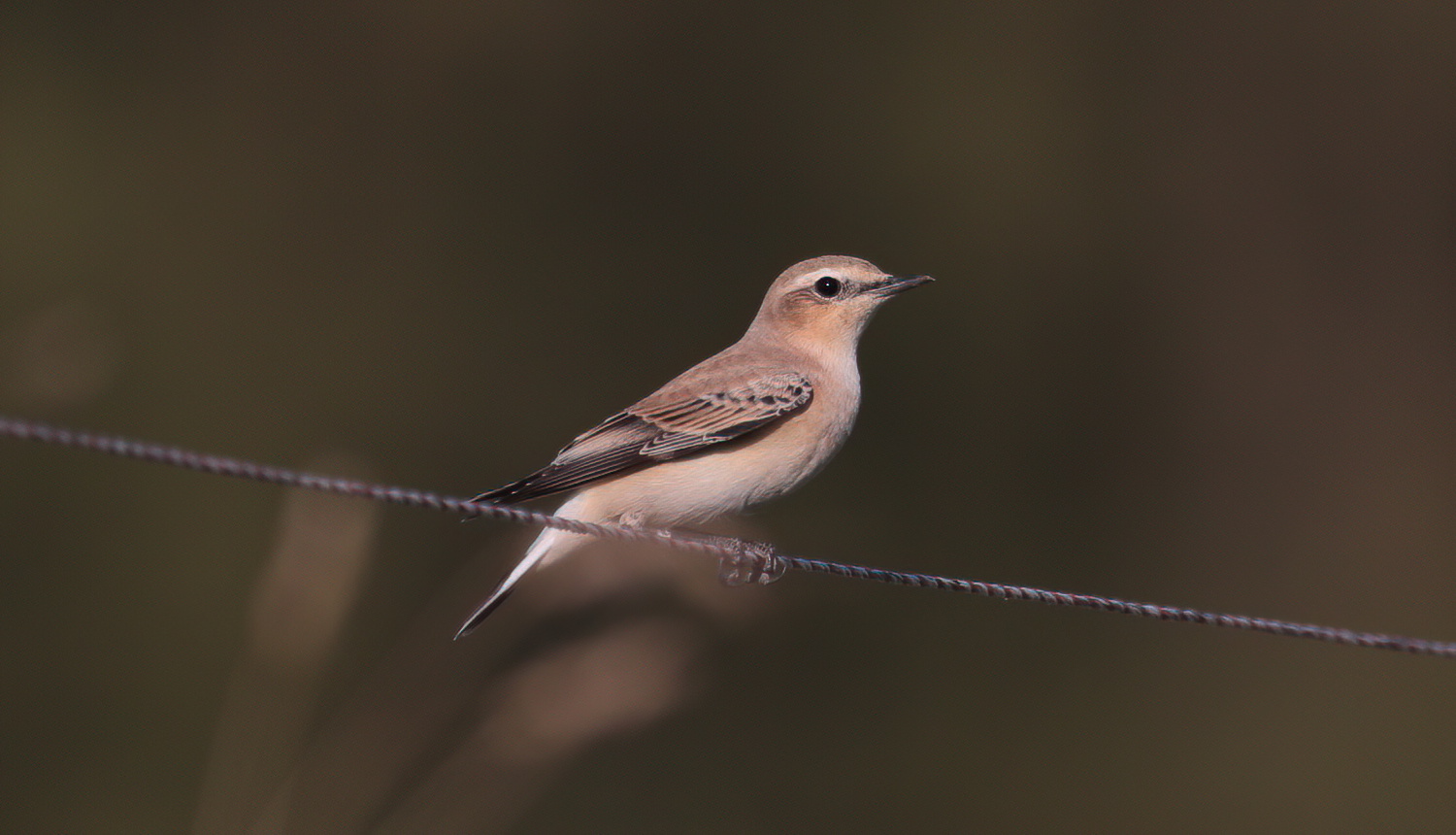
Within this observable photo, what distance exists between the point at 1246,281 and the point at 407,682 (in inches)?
274

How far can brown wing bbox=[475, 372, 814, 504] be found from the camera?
441 centimetres

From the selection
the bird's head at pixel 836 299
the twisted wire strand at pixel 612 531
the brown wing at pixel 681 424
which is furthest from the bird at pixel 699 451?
the twisted wire strand at pixel 612 531

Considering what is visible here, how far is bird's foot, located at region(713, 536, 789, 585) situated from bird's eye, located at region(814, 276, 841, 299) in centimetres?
127

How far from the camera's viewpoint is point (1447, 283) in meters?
9.64

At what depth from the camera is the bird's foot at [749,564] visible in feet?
13.5

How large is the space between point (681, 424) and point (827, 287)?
40.4 inches

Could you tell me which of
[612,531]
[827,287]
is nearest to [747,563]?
[612,531]

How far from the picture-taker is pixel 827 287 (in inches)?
206

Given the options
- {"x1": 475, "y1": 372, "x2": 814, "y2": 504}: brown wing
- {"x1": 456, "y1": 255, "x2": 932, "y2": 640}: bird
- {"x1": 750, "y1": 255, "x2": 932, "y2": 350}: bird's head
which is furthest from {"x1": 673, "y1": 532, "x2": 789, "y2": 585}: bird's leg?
{"x1": 750, "y1": 255, "x2": 932, "y2": 350}: bird's head

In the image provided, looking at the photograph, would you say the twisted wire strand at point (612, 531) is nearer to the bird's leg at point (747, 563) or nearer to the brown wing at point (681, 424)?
the bird's leg at point (747, 563)

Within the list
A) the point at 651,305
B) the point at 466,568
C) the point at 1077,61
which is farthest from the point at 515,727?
the point at 1077,61

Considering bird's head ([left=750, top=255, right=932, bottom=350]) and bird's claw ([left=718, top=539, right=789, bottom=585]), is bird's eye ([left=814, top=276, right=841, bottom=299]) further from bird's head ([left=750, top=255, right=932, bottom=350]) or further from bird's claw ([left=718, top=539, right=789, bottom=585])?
bird's claw ([left=718, top=539, right=789, bottom=585])

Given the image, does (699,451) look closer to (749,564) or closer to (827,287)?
(749,564)

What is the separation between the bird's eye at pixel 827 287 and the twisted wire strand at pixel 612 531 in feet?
7.14
